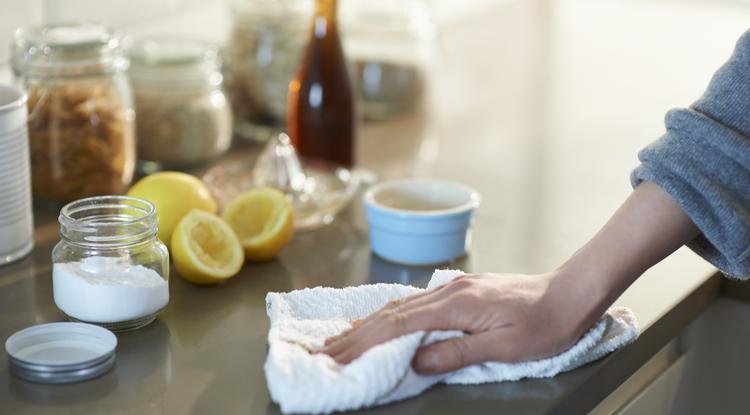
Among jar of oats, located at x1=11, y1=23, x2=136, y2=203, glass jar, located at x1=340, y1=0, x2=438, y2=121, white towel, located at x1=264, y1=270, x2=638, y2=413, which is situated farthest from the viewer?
glass jar, located at x1=340, y1=0, x2=438, y2=121

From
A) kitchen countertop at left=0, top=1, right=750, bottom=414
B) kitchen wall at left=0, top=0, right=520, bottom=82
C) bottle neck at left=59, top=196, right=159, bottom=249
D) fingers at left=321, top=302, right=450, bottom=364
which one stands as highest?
kitchen wall at left=0, top=0, right=520, bottom=82

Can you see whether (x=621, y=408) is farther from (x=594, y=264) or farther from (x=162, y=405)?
(x=162, y=405)

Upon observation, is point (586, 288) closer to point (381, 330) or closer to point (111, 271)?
point (381, 330)

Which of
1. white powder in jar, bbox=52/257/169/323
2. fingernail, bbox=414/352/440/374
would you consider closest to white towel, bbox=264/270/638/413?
fingernail, bbox=414/352/440/374

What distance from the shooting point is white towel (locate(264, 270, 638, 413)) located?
0.86 m

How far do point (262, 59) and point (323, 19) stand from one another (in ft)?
0.59

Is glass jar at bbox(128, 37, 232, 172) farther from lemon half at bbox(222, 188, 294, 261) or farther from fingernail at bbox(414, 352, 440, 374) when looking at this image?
fingernail at bbox(414, 352, 440, 374)

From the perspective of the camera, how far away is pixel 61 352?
0.95 metres

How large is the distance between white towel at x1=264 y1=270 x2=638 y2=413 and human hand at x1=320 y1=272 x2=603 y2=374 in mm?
11

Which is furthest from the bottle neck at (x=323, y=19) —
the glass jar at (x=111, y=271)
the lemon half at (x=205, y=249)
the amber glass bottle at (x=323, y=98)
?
the glass jar at (x=111, y=271)

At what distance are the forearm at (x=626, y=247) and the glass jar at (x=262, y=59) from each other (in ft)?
2.41

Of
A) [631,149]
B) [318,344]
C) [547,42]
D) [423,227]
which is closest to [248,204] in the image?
[423,227]

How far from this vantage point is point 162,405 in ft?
2.94

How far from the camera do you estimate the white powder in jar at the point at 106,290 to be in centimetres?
99
